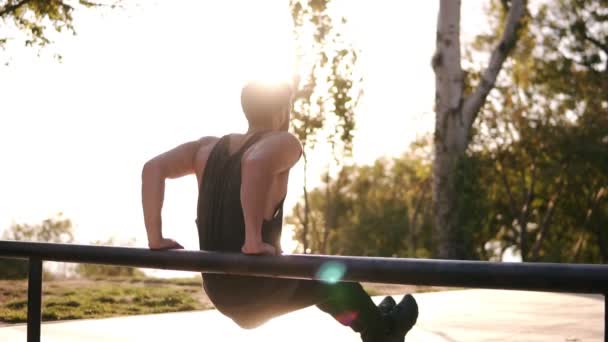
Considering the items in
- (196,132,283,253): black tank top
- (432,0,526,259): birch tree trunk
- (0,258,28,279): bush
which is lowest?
(0,258,28,279): bush

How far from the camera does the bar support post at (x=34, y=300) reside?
3.17m

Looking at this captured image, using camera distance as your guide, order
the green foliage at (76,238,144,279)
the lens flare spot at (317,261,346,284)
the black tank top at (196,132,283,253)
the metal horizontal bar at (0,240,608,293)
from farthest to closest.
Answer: the green foliage at (76,238,144,279)
the black tank top at (196,132,283,253)
the lens flare spot at (317,261,346,284)
the metal horizontal bar at (0,240,608,293)

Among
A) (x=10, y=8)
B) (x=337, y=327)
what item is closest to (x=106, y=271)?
(x=10, y=8)

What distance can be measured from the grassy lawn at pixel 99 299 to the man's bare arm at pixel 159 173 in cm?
395

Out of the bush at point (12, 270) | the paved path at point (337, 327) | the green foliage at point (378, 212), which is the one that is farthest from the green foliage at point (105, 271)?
the green foliage at point (378, 212)

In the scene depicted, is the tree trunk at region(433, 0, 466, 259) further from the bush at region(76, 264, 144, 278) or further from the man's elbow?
the man's elbow

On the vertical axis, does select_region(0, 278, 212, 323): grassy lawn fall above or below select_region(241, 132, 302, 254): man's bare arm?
below

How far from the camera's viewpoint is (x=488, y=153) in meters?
32.9

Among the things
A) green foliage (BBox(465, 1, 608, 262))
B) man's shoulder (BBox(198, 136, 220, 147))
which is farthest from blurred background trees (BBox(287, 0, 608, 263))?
man's shoulder (BBox(198, 136, 220, 147))

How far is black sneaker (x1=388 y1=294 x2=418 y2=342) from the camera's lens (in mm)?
3088

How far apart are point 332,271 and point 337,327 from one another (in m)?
5.03

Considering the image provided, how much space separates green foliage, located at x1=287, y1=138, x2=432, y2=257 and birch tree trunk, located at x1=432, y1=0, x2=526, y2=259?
21.6 m

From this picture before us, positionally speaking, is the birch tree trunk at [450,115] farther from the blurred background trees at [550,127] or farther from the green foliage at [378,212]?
the green foliage at [378,212]

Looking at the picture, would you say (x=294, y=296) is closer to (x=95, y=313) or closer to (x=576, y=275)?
(x=576, y=275)
